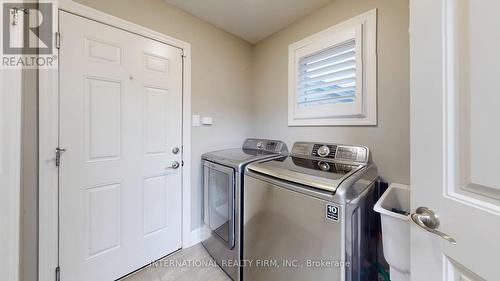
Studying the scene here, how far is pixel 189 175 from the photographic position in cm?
199

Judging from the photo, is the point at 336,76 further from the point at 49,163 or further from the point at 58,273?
the point at 58,273

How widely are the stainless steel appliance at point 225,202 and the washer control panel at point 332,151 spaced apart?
0.73 feet

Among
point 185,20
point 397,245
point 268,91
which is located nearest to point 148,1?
point 185,20

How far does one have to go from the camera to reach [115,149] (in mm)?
1524

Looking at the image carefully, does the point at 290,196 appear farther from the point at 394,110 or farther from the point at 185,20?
the point at 185,20

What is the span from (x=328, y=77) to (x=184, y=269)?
7.15ft

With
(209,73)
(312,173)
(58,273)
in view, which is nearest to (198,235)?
(58,273)

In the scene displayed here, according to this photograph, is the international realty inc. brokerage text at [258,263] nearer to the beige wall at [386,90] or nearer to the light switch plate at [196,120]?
the beige wall at [386,90]

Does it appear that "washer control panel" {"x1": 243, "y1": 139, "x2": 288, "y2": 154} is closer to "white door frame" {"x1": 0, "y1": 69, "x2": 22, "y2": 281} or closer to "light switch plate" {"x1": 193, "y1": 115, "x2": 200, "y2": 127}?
"light switch plate" {"x1": 193, "y1": 115, "x2": 200, "y2": 127}
